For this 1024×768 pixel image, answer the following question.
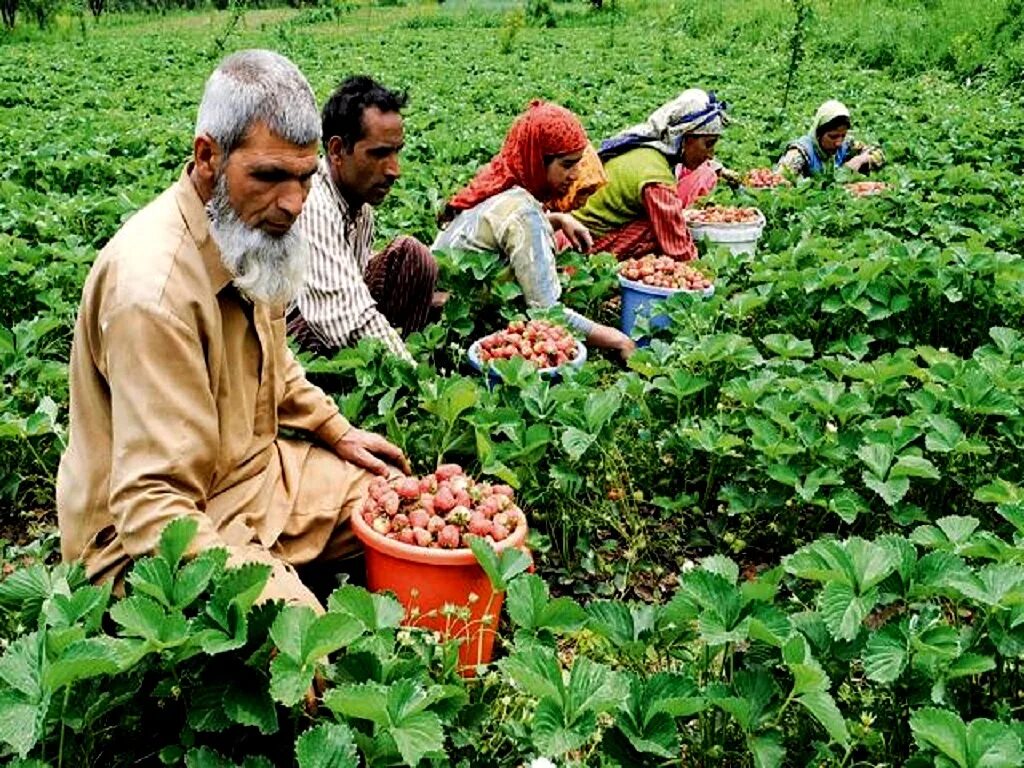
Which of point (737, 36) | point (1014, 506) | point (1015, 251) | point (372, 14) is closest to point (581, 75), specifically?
point (737, 36)

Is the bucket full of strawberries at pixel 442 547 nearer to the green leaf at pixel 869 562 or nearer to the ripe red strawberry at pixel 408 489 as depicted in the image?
the ripe red strawberry at pixel 408 489

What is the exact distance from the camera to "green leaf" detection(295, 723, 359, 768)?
180 cm

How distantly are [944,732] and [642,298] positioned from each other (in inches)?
132

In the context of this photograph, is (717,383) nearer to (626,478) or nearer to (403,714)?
(626,478)

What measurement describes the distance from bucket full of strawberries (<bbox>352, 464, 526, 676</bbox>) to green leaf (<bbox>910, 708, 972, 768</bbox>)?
1021 millimetres

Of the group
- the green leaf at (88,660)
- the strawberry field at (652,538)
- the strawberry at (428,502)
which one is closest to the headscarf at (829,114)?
the strawberry field at (652,538)

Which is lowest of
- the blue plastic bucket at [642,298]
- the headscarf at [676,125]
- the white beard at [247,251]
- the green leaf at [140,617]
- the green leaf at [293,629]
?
the blue plastic bucket at [642,298]

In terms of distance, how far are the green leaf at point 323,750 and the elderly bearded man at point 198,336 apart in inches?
21.2

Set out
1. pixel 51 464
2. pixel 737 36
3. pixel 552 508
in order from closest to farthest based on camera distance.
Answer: pixel 552 508
pixel 51 464
pixel 737 36

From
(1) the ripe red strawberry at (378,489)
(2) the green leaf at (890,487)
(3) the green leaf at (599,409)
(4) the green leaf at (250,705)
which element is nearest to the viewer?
(4) the green leaf at (250,705)

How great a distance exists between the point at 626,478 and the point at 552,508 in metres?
0.35

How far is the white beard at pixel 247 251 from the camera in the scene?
2439 millimetres

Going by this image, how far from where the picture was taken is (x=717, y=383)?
3.92 m

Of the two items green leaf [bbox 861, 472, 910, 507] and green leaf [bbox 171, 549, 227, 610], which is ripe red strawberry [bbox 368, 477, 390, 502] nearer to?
green leaf [bbox 171, 549, 227, 610]
